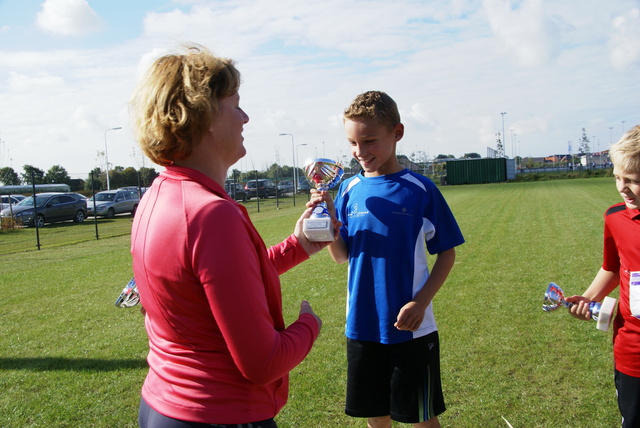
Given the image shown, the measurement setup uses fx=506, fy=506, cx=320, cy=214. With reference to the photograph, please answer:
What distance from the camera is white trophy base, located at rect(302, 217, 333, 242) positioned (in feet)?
7.99

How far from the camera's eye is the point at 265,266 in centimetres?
159

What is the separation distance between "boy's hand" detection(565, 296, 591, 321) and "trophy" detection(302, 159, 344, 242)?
1.34 metres

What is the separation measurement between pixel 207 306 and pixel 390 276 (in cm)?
143

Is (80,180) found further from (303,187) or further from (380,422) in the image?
(380,422)

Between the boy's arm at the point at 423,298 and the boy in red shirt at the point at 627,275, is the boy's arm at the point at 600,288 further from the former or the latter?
the boy's arm at the point at 423,298

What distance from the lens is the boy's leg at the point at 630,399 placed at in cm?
233

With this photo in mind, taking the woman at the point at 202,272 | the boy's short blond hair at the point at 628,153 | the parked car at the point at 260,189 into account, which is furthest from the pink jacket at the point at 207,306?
the parked car at the point at 260,189

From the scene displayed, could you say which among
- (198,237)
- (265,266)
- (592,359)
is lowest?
(592,359)

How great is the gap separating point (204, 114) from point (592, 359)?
4.67 metres

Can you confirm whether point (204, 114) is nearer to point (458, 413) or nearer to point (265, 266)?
point (265, 266)

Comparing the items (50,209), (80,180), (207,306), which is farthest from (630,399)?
(80,180)

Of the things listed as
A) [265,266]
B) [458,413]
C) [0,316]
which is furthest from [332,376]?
[0,316]

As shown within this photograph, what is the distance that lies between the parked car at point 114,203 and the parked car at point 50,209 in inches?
51.6

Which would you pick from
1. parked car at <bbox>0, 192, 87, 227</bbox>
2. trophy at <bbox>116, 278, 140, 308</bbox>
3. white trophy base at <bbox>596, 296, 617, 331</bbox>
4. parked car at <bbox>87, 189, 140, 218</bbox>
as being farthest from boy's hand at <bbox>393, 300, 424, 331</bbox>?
parked car at <bbox>87, 189, 140, 218</bbox>
